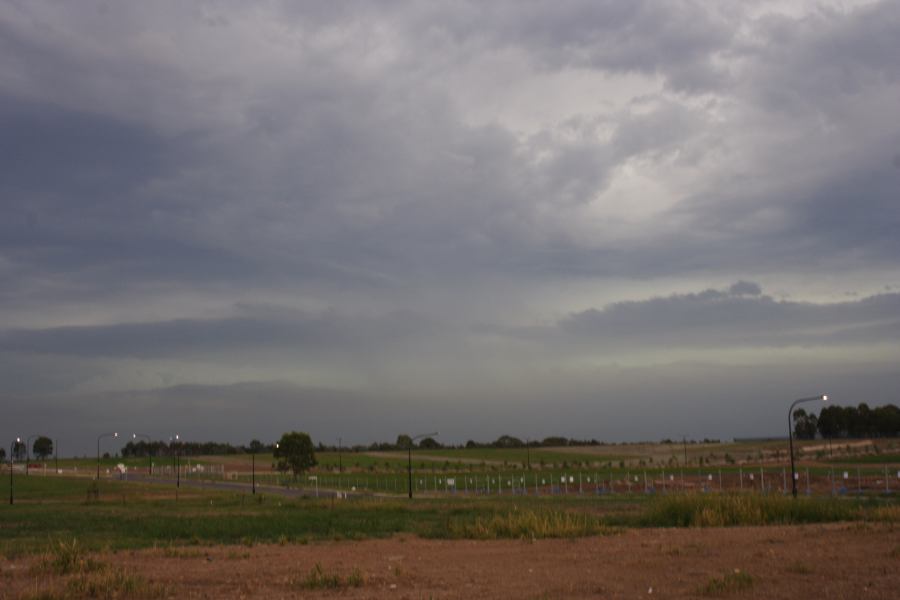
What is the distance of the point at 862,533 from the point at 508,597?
14470 mm

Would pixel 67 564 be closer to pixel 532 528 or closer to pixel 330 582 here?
pixel 330 582

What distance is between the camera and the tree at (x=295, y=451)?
111 meters

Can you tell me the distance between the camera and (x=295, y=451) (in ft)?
365

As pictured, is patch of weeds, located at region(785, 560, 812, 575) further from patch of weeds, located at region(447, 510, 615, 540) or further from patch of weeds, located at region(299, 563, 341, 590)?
patch of weeds, located at region(447, 510, 615, 540)

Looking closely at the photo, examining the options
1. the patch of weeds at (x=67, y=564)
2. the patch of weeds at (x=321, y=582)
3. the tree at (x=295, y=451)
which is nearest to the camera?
the patch of weeds at (x=321, y=582)

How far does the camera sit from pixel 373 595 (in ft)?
57.5

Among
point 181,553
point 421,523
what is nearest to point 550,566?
point 181,553

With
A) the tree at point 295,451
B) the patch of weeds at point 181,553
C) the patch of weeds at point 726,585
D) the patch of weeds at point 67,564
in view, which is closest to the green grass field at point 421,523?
the patch of weeds at point 181,553

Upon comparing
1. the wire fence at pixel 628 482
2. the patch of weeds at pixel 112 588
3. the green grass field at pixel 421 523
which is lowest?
the wire fence at pixel 628 482

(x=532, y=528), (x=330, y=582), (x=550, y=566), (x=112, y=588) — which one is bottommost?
(x=532, y=528)

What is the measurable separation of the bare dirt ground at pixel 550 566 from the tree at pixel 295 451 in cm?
8351

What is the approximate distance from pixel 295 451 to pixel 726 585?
9838cm

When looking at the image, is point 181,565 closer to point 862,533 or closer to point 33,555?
point 33,555

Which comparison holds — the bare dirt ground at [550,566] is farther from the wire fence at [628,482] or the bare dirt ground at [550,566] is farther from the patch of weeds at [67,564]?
the wire fence at [628,482]
